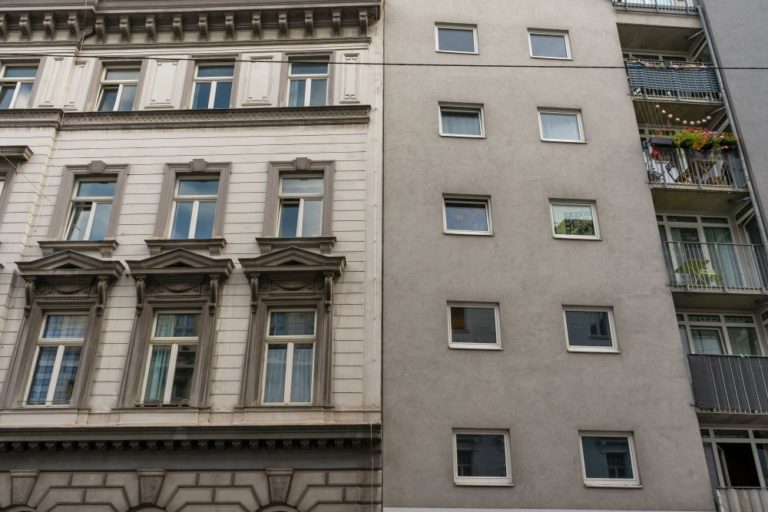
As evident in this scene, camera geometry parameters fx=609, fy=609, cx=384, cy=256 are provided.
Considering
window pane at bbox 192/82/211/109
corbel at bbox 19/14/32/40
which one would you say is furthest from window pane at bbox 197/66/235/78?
corbel at bbox 19/14/32/40

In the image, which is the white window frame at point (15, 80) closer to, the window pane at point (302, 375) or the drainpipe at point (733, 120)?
the window pane at point (302, 375)

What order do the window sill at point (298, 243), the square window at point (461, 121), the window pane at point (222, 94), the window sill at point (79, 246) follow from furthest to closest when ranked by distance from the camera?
the window pane at point (222, 94) → the square window at point (461, 121) → the window sill at point (79, 246) → the window sill at point (298, 243)

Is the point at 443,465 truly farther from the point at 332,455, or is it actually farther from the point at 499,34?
the point at 499,34

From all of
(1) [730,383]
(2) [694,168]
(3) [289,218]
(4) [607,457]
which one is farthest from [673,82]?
(3) [289,218]

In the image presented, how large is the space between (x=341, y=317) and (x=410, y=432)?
300 centimetres

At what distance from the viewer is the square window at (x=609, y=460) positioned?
499 inches

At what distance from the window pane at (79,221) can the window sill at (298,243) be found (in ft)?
15.6

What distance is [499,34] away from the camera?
1817 centimetres

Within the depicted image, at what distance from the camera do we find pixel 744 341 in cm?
1562

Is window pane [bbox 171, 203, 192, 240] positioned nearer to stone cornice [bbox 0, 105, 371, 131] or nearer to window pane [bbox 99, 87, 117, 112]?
stone cornice [bbox 0, 105, 371, 131]

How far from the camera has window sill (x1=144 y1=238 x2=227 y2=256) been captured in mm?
14727

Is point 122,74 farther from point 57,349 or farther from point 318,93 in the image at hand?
point 57,349

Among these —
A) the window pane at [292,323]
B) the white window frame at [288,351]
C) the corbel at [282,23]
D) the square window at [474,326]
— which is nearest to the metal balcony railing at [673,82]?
the square window at [474,326]

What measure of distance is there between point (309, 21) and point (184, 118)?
15.2 feet
